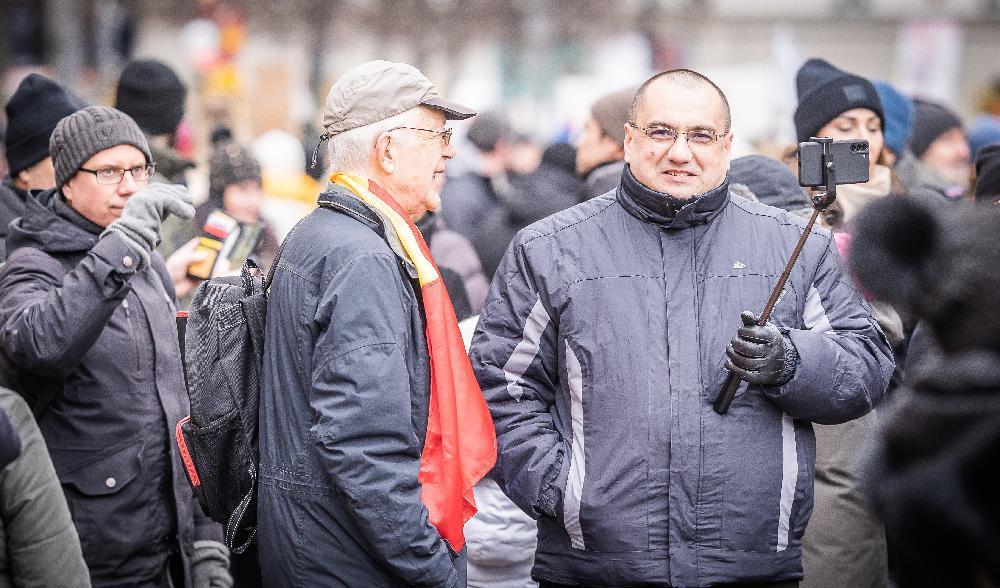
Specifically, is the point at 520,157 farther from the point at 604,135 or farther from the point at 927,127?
the point at 604,135

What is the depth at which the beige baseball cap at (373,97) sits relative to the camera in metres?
3.51

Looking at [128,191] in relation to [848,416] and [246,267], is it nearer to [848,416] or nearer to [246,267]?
[246,267]

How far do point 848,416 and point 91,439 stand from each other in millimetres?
2353

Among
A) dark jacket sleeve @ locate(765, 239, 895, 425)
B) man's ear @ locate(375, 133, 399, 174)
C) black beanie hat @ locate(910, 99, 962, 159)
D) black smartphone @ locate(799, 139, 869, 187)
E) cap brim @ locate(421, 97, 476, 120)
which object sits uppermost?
cap brim @ locate(421, 97, 476, 120)

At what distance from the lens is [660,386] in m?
3.45

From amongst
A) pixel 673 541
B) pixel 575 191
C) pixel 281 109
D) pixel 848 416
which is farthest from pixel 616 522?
pixel 281 109

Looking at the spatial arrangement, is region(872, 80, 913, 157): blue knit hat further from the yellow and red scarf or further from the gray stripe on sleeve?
the yellow and red scarf

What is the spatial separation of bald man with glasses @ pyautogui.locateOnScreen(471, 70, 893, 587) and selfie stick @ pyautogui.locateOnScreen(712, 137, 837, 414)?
42 millimetres

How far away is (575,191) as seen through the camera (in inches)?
346

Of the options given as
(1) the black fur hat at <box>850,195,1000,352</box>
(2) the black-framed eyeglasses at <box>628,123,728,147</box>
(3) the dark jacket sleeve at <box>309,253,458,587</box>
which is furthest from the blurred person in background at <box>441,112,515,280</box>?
(1) the black fur hat at <box>850,195,1000,352</box>

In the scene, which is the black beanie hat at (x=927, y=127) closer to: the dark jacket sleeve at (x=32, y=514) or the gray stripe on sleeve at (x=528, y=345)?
the gray stripe on sleeve at (x=528, y=345)

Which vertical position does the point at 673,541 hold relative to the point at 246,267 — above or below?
below

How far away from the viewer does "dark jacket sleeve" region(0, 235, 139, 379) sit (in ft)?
12.3

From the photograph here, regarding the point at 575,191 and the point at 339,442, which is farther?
the point at 575,191
